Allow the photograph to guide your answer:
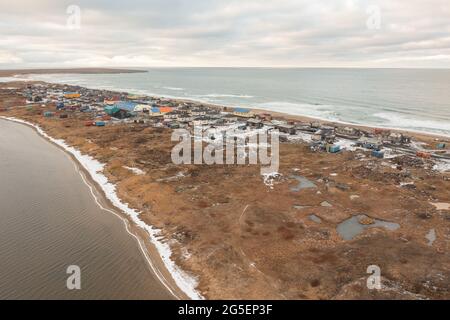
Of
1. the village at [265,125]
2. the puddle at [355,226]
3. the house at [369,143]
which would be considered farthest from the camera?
the village at [265,125]

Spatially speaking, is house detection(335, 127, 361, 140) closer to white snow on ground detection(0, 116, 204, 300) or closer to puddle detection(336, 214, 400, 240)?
puddle detection(336, 214, 400, 240)

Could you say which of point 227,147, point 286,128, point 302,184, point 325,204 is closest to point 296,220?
point 325,204

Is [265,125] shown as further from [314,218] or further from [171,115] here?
[314,218]

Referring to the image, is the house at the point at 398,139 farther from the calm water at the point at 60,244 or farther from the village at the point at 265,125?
the calm water at the point at 60,244

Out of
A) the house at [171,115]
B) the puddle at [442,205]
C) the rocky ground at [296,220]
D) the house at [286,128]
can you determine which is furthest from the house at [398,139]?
the house at [171,115]

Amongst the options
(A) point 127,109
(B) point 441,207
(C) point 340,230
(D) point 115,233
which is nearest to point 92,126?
(A) point 127,109
